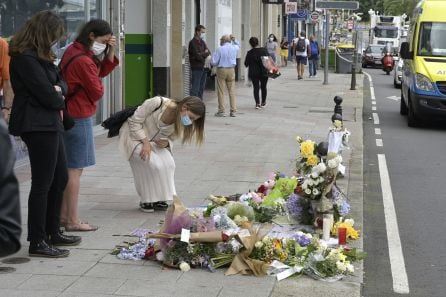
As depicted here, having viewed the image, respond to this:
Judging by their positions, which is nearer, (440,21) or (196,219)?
(196,219)

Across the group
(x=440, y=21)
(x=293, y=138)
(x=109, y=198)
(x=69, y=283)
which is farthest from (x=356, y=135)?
(x=69, y=283)

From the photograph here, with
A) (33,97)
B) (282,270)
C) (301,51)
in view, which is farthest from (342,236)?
(301,51)

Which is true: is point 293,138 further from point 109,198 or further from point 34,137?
point 34,137

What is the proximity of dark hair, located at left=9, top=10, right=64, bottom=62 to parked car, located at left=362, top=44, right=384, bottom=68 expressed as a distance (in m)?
44.4

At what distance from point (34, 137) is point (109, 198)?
2.70 meters

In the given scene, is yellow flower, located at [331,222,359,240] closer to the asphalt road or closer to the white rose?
the asphalt road

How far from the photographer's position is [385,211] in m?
8.30

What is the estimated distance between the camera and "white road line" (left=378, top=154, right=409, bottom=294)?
579cm

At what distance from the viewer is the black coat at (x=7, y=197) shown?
8.33 feet

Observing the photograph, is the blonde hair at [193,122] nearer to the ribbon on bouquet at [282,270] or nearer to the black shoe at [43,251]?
the ribbon on bouquet at [282,270]

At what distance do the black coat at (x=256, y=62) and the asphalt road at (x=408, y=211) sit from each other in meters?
3.70

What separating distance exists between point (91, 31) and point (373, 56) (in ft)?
144

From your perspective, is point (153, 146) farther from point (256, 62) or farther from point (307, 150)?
point (256, 62)

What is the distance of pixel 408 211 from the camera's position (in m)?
8.34
